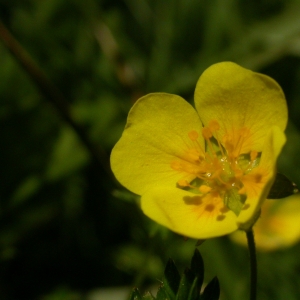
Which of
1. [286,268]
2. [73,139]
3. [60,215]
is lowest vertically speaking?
[286,268]

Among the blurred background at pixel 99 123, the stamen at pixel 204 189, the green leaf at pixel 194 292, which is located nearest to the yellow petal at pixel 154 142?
the stamen at pixel 204 189

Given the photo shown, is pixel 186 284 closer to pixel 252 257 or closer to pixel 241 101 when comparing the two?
pixel 252 257

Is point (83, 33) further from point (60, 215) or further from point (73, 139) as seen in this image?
point (60, 215)

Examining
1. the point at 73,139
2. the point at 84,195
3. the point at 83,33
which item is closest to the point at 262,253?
the point at 84,195

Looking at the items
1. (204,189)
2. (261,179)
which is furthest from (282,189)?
(204,189)

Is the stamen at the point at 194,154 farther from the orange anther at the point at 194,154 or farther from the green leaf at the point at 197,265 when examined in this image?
the green leaf at the point at 197,265

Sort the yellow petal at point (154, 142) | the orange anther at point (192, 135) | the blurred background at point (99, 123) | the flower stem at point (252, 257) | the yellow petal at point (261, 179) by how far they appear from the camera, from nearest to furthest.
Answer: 1. the yellow petal at point (261, 179)
2. the flower stem at point (252, 257)
3. the yellow petal at point (154, 142)
4. the orange anther at point (192, 135)
5. the blurred background at point (99, 123)
